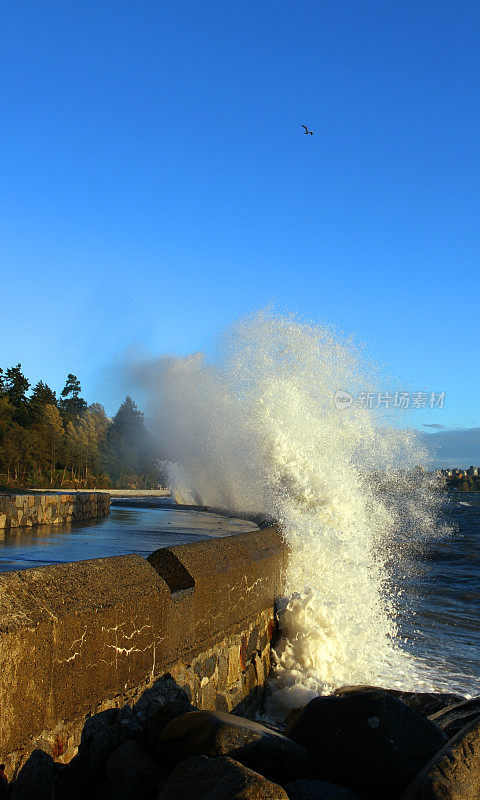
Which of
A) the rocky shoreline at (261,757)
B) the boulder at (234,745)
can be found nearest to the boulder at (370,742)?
the rocky shoreline at (261,757)

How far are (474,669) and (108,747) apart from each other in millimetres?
4869

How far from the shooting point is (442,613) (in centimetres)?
894

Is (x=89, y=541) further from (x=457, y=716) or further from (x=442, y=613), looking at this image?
(x=442, y=613)

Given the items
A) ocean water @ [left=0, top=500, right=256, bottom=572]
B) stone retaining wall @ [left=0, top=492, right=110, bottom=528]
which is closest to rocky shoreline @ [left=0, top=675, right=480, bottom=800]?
ocean water @ [left=0, top=500, right=256, bottom=572]

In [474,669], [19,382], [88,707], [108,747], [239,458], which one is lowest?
[474,669]

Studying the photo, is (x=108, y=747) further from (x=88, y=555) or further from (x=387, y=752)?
(x=88, y=555)

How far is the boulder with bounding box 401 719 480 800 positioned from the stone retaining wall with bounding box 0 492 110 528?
19.4 ft

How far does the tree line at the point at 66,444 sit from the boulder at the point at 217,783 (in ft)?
77.8

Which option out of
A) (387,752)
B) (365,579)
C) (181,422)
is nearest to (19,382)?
(181,422)

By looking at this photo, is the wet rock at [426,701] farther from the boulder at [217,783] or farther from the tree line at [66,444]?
the tree line at [66,444]

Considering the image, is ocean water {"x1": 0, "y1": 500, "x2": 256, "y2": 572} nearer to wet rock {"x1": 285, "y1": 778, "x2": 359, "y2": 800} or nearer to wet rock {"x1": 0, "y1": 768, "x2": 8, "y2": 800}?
wet rock {"x1": 0, "y1": 768, "x2": 8, "y2": 800}

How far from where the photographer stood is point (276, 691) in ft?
13.8

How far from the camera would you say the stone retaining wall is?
723cm

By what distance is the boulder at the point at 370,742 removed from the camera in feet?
7.60
